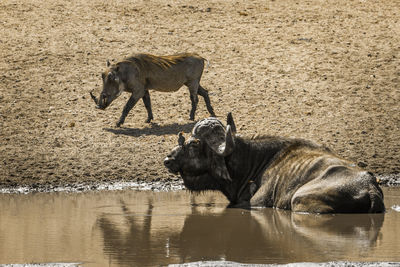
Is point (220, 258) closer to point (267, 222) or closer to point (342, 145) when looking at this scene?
point (267, 222)

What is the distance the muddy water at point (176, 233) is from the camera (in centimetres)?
717

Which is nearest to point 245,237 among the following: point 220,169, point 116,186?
point 220,169

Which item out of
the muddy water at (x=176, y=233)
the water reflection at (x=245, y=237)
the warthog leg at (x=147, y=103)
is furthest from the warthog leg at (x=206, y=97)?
the water reflection at (x=245, y=237)

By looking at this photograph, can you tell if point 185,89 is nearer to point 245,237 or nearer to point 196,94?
point 196,94

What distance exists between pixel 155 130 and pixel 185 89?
8.66 feet

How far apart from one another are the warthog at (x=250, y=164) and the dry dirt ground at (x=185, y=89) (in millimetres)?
2258

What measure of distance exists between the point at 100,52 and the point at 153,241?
1021cm

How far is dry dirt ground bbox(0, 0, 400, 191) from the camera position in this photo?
1309 centimetres

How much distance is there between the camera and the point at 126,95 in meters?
16.6

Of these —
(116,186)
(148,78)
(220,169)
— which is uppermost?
(148,78)

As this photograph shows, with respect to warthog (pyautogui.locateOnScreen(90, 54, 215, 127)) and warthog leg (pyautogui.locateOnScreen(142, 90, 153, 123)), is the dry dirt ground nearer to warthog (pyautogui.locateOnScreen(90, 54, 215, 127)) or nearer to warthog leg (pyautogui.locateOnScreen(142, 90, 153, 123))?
warthog leg (pyautogui.locateOnScreen(142, 90, 153, 123))

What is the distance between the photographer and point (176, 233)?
8367 mm

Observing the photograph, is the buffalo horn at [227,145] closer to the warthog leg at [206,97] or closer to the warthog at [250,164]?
the warthog at [250,164]

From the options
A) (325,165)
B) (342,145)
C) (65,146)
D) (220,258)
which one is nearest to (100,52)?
(65,146)
